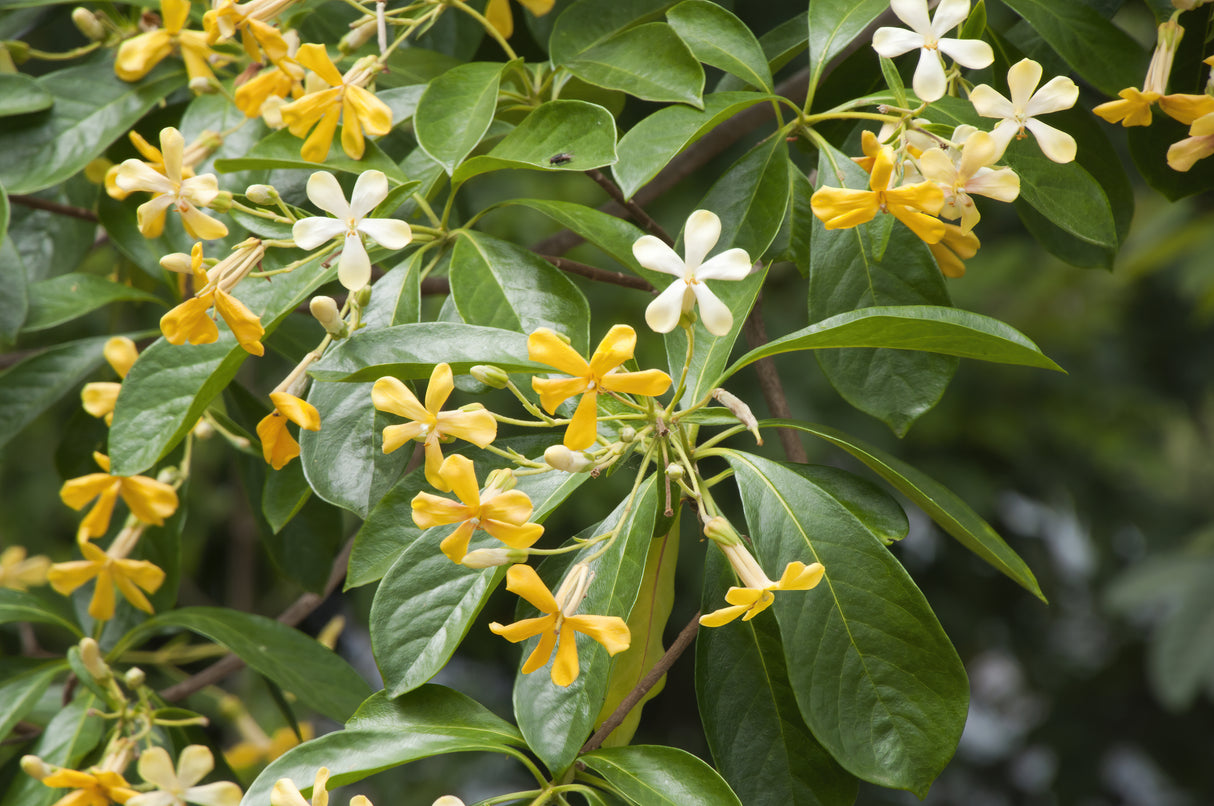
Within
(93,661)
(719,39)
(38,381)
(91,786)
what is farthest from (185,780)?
(719,39)

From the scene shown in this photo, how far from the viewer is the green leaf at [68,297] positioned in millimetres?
1173

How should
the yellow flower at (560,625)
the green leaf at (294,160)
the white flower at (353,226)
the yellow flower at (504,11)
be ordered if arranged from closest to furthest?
the yellow flower at (560,625) → the white flower at (353,226) → the green leaf at (294,160) → the yellow flower at (504,11)

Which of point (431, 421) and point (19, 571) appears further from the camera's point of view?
point (19, 571)

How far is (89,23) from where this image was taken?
113 centimetres

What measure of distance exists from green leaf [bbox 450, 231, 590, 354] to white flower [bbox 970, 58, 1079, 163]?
0.32 metres

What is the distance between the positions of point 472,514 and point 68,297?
81 centimetres

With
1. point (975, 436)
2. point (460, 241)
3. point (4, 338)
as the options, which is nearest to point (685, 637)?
point (460, 241)

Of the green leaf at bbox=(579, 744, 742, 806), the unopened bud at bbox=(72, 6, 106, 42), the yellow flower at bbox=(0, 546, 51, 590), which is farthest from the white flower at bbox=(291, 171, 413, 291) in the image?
the yellow flower at bbox=(0, 546, 51, 590)

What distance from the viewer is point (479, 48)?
1.28 meters

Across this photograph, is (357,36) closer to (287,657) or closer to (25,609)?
(287,657)

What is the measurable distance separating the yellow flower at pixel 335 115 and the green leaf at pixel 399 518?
27 centimetres

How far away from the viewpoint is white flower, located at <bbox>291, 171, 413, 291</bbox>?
28.0 inches

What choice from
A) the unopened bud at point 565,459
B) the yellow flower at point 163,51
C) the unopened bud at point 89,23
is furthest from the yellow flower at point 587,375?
the unopened bud at point 89,23

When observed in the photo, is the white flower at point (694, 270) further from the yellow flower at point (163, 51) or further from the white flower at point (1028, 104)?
the yellow flower at point (163, 51)
